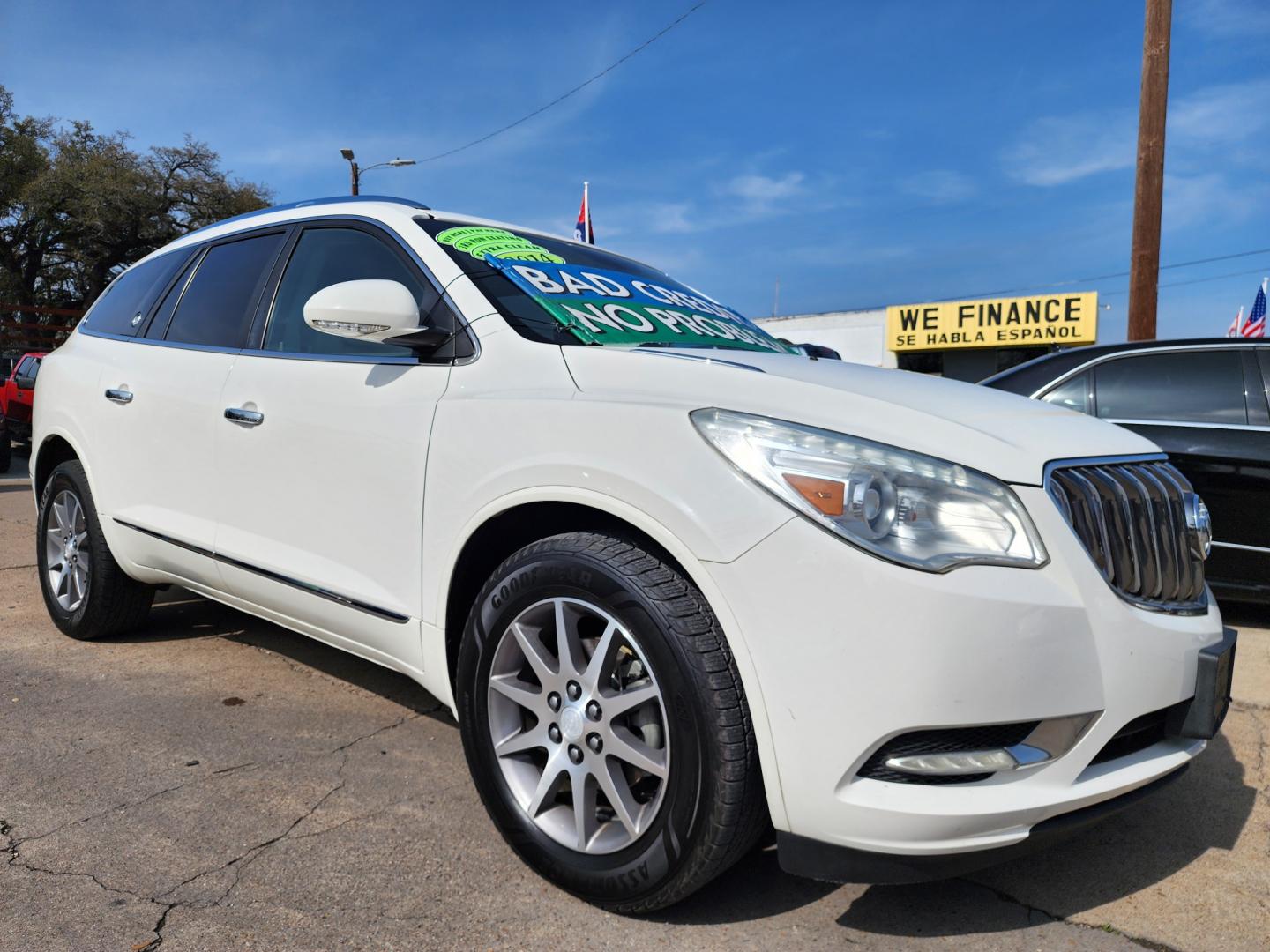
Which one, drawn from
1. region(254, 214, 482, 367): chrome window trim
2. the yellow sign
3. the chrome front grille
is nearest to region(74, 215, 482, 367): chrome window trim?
region(254, 214, 482, 367): chrome window trim

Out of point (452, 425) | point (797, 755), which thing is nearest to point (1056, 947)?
point (797, 755)

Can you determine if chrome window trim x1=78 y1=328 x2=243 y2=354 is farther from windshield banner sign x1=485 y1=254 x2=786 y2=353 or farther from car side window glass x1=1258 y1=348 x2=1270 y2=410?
car side window glass x1=1258 y1=348 x2=1270 y2=410

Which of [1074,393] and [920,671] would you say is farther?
[1074,393]

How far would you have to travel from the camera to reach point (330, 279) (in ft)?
10.0

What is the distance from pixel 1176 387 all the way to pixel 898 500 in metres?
3.72

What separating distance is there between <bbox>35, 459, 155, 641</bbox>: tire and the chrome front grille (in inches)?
140

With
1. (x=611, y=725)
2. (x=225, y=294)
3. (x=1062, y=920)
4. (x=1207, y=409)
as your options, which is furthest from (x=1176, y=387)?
(x=225, y=294)

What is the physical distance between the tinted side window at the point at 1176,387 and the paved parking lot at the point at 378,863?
1771 millimetres

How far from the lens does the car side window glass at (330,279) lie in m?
2.72

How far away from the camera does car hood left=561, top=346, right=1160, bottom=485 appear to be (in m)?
1.83

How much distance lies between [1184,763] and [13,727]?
3.37 meters

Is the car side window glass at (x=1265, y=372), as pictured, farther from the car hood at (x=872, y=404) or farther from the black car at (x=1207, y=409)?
the car hood at (x=872, y=404)

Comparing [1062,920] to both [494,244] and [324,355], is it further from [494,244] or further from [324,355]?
[324,355]

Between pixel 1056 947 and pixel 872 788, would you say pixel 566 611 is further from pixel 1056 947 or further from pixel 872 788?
pixel 1056 947
